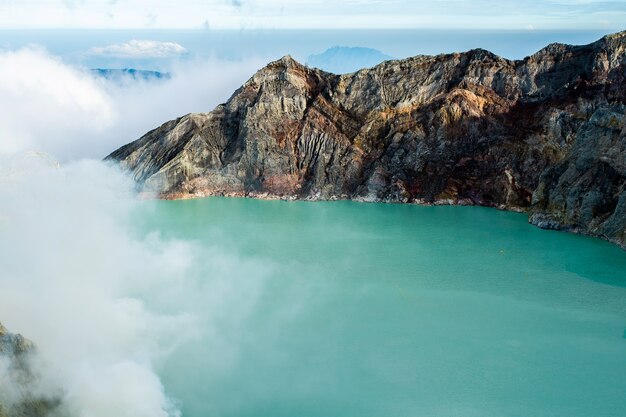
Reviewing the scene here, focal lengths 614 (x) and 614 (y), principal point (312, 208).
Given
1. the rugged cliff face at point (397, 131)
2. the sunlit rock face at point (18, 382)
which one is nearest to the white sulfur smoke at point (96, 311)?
the sunlit rock face at point (18, 382)

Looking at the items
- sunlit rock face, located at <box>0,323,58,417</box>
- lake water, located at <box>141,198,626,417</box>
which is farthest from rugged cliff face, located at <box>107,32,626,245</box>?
sunlit rock face, located at <box>0,323,58,417</box>

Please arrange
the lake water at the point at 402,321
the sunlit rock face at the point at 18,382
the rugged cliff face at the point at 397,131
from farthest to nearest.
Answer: the rugged cliff face at the point at 397,131 < the lake water at the point at 402,321 < the sunlit rock face at the point at 18,382

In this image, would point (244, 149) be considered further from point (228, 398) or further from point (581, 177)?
point (228, 398)

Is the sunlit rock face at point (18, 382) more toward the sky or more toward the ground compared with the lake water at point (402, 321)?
more toward the sky

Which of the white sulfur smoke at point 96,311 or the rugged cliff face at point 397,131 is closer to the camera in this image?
the white sulfur smoke at point 96,311

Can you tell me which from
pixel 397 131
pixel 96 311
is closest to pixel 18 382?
pixel 96 311

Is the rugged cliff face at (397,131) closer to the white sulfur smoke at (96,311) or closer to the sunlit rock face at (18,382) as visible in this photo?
the white sulfur smoke at (96,311)

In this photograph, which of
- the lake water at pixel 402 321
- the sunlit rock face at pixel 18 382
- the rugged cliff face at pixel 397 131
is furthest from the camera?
the rugged cliff face at pixel 397 131
